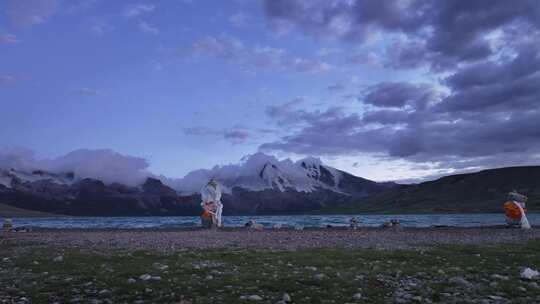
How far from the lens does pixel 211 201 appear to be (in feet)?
220

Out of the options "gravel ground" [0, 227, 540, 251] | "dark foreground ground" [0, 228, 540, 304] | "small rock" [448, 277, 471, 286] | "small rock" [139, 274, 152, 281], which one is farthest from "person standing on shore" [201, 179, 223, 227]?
"small rock" [448, 277, 471, 286]

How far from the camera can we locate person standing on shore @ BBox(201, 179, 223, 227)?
6694cm

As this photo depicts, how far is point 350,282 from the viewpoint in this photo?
47.6ft

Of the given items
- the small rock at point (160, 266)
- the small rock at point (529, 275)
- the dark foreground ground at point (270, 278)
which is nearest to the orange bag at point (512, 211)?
the dark foreground ground at point (270, 278)

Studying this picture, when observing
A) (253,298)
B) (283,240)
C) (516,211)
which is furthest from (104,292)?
(516,211)

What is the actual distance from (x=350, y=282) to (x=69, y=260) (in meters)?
12.4

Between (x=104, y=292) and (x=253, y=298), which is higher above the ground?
(x=104, y=292)

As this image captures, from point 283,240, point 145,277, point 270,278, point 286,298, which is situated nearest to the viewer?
point 286,298

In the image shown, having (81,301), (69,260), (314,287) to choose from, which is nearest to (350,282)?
(314,287)

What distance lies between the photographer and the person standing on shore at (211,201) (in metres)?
66.9

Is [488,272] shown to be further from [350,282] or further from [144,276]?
[144,276]

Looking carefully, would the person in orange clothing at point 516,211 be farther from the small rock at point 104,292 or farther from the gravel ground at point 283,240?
the small rock at point 104,292

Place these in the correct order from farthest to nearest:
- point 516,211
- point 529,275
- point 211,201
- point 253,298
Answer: point 211,201 → point 516,211 → point 529,275 → point 253,298

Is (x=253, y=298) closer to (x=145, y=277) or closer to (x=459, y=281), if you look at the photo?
(x=145, y=277)
